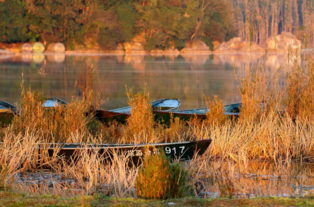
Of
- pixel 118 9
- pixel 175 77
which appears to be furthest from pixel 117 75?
pixel 118 9

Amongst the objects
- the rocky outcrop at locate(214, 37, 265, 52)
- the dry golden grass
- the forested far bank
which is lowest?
the dry golden grass

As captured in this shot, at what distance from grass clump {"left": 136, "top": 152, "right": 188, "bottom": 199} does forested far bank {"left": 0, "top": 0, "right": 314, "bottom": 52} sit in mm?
48868

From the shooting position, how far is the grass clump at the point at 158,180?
16.7 feet

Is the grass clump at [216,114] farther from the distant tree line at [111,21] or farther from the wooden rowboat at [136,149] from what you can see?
the distant tree line at [111,21]

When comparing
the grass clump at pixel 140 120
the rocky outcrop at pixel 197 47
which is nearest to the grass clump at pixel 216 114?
the grass clump at pixel 140 120

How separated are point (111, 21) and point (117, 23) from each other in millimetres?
1700

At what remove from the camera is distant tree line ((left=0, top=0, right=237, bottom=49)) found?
57375 mm

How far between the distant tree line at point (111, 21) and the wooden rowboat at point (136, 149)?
2032 inches

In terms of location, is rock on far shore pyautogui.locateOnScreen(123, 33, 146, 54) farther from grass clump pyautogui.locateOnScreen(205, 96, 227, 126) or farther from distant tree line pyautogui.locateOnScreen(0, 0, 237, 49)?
grass clump pyautogui.locateOnScreen(205, 96, 227, 126)

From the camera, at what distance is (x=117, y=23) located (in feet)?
207

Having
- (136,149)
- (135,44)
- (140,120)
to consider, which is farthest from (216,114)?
(135,44)

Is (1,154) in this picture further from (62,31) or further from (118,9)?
(118,9)

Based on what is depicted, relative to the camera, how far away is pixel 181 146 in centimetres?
720

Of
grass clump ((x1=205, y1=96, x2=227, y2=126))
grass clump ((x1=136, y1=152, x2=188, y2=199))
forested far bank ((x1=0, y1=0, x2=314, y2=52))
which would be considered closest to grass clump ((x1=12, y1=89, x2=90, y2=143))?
grass clump ((x1=205, y1=96, x2=227, y2=126))
